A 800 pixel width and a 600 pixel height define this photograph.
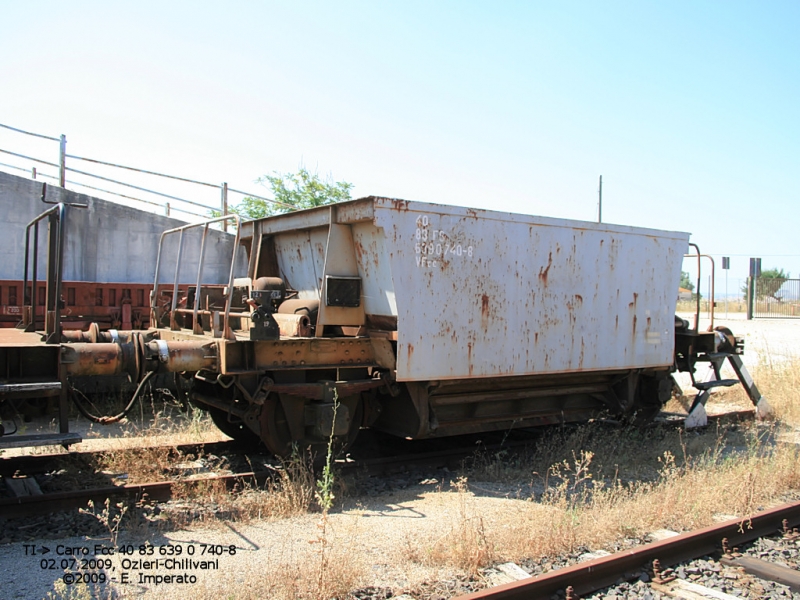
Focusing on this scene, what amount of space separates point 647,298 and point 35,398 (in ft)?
24.7

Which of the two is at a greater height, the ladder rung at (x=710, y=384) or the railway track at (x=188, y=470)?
the ladder rung at (x=710, y=384)

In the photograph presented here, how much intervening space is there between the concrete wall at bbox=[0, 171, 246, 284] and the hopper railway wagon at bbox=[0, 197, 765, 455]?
21.2 feet

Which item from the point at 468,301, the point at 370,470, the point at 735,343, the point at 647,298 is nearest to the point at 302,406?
the point at 370,470

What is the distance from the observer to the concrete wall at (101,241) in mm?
13531

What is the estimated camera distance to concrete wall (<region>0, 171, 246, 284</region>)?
1353 centimetres

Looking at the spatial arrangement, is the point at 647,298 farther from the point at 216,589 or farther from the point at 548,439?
the point at 216,589

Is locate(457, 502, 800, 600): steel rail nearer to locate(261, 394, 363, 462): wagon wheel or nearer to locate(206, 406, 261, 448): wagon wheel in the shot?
locate(261, 394, 363, 462): wagon wheel

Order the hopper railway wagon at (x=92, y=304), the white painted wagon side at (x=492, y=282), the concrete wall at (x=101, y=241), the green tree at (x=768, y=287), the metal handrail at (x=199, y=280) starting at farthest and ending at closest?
1. the green tree at (x=768, y=287)
2. the concrete wall at (x=101, y=241)
3. the hopper railway wagon at (x=92, y=304)
4. the white painted wagon side at (x=492, y=282)
5. the metal handrail at (x=199, y=280)

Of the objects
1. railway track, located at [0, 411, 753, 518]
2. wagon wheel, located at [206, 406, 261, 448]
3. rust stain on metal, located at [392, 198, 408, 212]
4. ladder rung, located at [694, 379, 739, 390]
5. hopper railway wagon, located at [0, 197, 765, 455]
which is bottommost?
railway track, located at [0, 411, 753, 518]

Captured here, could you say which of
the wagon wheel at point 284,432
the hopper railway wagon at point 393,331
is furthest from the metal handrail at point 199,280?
the wagon wheel at point 284,432

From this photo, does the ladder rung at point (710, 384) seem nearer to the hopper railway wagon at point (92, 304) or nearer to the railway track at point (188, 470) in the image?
the railway track at point (188, 470)

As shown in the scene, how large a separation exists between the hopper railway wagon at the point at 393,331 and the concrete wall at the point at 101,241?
21.2 ft

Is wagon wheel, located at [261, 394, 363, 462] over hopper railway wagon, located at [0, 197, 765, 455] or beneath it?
beneath

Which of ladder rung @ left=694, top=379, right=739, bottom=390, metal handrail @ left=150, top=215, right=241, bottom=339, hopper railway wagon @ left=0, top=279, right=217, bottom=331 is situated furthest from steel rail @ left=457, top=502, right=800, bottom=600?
hopper railway wagon @ left=0, top=279, right=217, bottom=331
